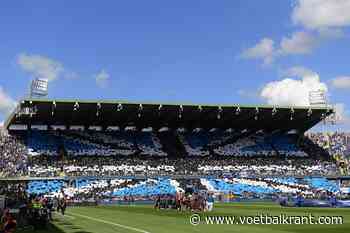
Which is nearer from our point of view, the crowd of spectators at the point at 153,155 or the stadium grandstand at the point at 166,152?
the stadium grandstand at the point at 166,152

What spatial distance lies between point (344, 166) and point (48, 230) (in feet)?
223

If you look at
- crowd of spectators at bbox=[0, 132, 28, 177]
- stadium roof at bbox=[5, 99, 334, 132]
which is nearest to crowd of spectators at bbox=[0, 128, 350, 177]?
crowd of spectators at bbox=[0, 132, 28, 177]

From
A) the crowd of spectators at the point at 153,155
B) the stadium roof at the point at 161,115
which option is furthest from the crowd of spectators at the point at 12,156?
the stadium roof at the point at 161,115

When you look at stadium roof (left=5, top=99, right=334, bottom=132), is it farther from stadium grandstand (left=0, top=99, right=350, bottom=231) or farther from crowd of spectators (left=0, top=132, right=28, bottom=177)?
crowd of spectators (left=0, top=132, right=28, bottom=177)

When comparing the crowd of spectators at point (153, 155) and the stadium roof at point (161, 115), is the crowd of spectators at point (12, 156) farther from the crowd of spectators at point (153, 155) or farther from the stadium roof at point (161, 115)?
the stadium roof at point (161, 115)

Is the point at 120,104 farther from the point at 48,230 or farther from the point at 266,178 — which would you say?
the point at 48,230

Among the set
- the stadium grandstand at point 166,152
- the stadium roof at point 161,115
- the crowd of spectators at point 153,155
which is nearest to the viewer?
the stadium grandstand at point 166,152

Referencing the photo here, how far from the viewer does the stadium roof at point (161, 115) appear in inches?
3034

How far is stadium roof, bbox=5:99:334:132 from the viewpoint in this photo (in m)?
77.1

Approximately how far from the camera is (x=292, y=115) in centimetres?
8619

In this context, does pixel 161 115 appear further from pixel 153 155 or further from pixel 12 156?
pixel 12 156

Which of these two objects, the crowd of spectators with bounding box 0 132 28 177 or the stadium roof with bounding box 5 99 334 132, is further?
the stadium roof with bounding box 5 99 334 132

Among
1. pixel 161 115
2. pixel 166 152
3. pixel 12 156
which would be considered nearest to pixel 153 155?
pixel 166 152

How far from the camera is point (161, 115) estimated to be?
276 feet
